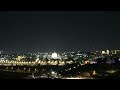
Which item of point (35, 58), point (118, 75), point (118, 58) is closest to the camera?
point (118, 75)

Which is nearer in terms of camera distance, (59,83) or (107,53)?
(59,83)

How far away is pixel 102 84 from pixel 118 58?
2.52 ft

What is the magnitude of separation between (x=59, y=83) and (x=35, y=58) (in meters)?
1.01

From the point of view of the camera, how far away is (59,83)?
2.56 m

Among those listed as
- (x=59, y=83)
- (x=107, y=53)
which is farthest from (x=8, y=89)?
(x=107, y=53)

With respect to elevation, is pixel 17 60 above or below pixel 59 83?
above

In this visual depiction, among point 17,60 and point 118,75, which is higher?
point 17,60

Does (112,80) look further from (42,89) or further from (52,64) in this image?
(52,64)

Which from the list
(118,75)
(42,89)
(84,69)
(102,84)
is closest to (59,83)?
(42,89)
